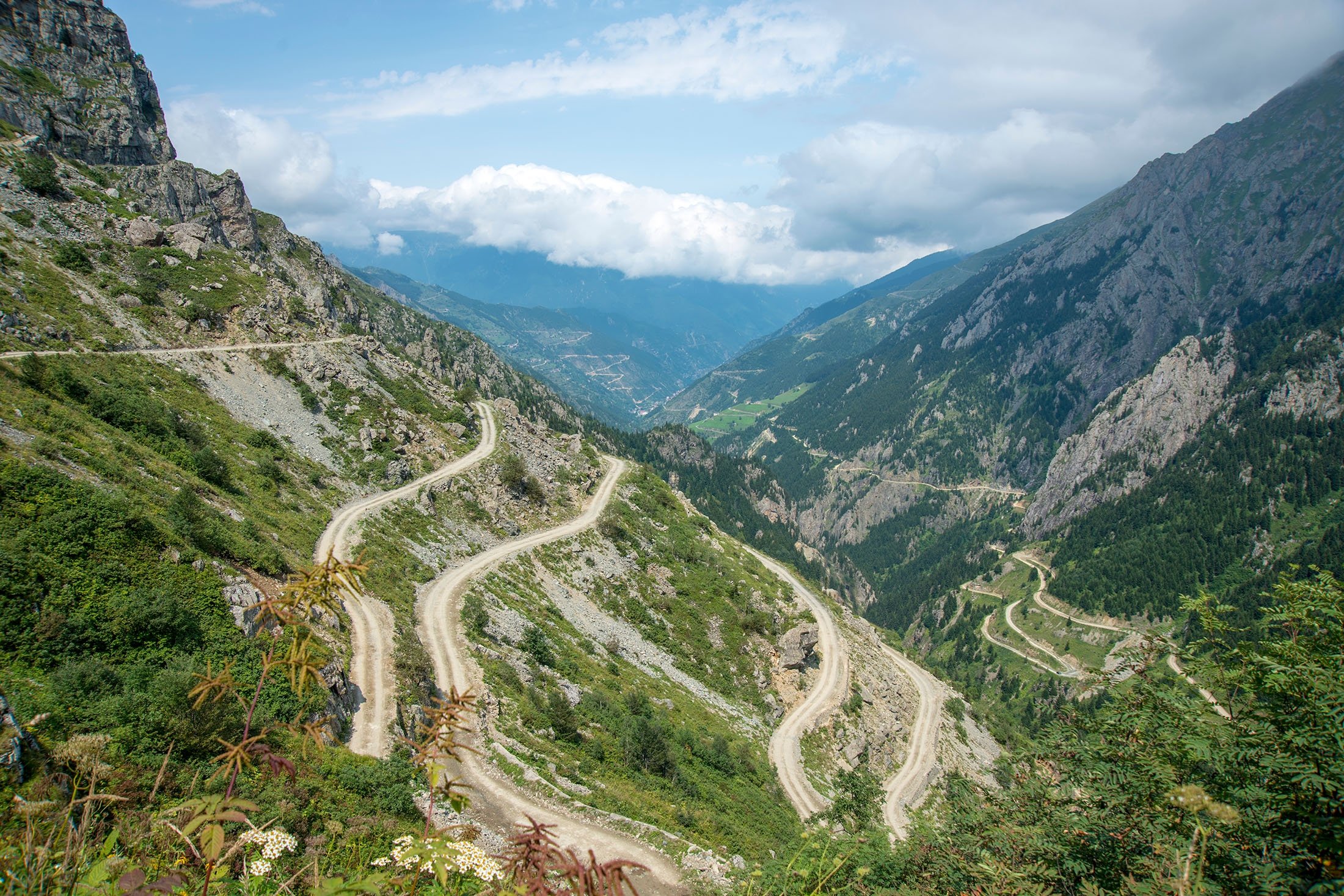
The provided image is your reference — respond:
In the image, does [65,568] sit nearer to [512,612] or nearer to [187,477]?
[187,477]

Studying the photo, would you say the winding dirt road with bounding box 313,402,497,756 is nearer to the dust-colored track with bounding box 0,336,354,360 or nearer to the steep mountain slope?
the steep mountain slope

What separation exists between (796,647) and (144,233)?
87801mm

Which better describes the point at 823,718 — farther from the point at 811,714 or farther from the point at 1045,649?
the point at 1045,649

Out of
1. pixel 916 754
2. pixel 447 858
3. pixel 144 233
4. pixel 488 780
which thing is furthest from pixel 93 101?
pixel 916 754

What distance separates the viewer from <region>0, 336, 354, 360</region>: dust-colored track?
42219 mm

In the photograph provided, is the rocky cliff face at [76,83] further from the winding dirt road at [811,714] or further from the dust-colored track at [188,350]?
the winding dirt road at [811,714]

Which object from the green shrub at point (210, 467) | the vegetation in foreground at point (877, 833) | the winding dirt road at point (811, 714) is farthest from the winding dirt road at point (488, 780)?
the winding dirt road at point (811, 714)

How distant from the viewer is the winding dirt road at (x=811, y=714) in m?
48.7

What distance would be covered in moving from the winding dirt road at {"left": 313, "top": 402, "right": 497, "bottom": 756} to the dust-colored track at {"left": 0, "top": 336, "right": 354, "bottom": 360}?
67.7 feet

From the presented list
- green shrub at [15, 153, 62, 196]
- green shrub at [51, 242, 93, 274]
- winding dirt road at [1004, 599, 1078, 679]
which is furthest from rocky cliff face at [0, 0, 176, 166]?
winding dirt road at [1004, 599, 1078, 679]

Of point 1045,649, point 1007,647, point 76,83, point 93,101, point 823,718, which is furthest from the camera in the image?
point 1007,647

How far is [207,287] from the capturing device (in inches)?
2729

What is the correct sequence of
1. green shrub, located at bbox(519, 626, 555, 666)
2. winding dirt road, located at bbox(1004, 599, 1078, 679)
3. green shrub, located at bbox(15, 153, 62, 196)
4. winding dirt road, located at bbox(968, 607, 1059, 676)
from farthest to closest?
winding dirt road, located at bbox(968, 607, 1059, 676)
winding dirt road, located at bbox(1004, 599, 1078, 679)
green shrub, located at bbox(15, 153, 62, 196)
green shrub, located at bbox(519, 626, 555, 666)

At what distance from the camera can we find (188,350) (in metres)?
58.7
